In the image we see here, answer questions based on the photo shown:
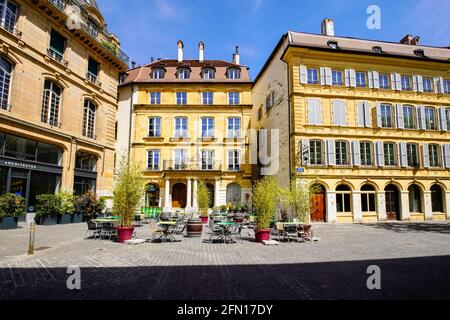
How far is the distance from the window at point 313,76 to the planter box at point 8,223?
20.7 metres

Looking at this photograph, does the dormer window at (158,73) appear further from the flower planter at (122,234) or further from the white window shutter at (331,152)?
the flower planter at (122,234)

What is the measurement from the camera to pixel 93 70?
70.8 ft

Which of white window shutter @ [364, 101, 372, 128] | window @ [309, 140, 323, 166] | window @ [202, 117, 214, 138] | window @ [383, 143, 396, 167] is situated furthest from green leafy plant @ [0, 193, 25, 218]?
window @ [383, 143, 396, 167]

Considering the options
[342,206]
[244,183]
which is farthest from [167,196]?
[342,206]

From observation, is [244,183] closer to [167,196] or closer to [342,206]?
[167,196]

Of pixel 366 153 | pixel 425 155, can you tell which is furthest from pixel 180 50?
pixel 425 155

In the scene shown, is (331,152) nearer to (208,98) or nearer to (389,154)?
(389,154)

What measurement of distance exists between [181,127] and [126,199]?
1932cm

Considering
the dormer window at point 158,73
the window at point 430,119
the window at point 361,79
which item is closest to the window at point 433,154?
the window at point 430,119

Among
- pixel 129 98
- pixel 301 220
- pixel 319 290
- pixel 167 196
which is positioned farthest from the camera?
pixel 129 98

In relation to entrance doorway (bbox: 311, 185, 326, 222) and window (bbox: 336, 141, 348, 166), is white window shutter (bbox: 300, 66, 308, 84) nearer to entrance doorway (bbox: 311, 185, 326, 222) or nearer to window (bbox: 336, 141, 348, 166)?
window (bbox: 336, 141, 348, 166)

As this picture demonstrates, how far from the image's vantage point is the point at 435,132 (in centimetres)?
2302

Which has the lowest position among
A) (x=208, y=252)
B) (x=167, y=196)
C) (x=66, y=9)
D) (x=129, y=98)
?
(x=208, y=252)
